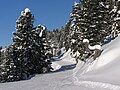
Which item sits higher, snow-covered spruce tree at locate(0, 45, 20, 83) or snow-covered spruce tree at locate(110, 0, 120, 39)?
snow-covered spruce tree at locate(110, 0, 120, 39)

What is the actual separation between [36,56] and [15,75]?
455 centimetres

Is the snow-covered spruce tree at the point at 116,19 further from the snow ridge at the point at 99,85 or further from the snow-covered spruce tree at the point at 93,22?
the snow ridge at the point at 99,85

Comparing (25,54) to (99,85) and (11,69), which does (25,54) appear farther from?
(99,85)

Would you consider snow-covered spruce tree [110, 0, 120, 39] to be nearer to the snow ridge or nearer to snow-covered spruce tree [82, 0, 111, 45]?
snow-covered spruce tree [82, 0, 111, 45]

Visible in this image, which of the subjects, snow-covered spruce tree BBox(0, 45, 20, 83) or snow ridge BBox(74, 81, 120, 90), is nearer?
snow ridge BBox(74, 81, 120, 90)

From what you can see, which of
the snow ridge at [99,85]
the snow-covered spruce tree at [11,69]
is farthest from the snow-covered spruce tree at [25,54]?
the snow ridge at [99,85]

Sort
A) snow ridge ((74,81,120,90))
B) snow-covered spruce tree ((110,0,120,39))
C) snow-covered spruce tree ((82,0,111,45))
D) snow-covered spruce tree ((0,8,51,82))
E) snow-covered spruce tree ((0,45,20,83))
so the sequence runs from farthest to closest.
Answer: snow-covered spruce tree ((0,45,20,83))
snow-covered spruce tree ((0,8,51,82))
snow-covered spruce tree ((82,0,111,45))
snow-covered spruce tree ((110,0,120,39))
snow ridge ((74,81,120,90))

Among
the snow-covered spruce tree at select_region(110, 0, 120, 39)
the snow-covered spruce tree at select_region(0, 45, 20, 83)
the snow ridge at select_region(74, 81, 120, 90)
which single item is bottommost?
the snow ridge at select_region(74, 81, 120, 90)

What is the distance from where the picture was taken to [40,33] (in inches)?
2200

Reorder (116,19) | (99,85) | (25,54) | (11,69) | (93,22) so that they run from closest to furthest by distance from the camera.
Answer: (99,85)
(116,19)
(93,22)
(25,54)
(11,69)

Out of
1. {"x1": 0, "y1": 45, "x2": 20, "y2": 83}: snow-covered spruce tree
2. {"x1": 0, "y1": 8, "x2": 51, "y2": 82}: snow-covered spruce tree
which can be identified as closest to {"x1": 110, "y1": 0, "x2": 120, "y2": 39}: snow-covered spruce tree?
{"x1": 0, "y1": 8, "x2": 51, "y2": 82}: snow-covered spruce tree

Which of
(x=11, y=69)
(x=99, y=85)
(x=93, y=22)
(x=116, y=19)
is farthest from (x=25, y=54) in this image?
(x=99, y=85)

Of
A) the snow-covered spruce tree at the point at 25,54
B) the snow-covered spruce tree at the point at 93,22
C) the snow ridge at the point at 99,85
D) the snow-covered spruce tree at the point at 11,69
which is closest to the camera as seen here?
the snow ridge at the point at 99,85

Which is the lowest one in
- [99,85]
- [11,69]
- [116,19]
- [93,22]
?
[99,85]
